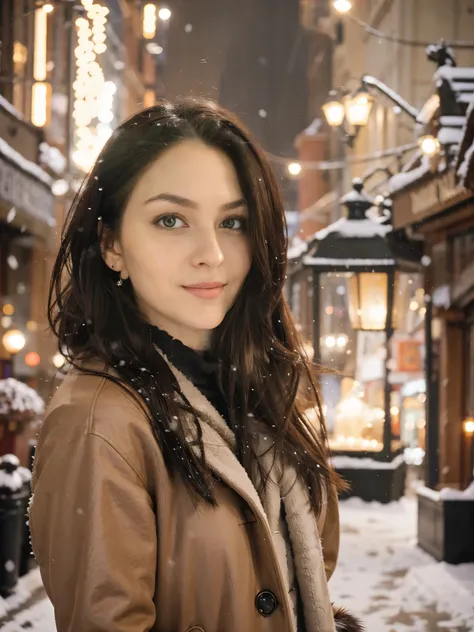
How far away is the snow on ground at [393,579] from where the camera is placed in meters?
3.56

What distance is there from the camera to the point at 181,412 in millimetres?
1583

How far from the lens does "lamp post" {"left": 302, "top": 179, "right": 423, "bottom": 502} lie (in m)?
6.30

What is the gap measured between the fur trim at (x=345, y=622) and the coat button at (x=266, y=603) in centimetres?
55

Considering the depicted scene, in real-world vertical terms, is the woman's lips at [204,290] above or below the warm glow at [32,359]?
above

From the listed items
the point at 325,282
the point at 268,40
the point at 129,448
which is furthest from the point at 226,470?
the point at 325,282

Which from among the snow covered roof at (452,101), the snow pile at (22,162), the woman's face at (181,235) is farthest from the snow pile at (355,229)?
the woman's face at (181,235)

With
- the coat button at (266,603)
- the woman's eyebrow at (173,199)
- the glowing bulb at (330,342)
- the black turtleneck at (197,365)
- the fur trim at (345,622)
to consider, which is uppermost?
the woman's eyebrow at (173,199)

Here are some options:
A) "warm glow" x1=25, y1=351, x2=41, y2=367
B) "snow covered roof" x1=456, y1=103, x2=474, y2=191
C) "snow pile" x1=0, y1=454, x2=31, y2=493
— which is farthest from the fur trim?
"warm glow" x1=25, y1=351, x2=41, y2=367

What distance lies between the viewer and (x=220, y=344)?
1.90 meters

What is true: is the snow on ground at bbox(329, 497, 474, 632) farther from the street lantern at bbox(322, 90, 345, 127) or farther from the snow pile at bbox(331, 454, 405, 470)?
the street lantern at bbox(322, 90, 345, 127)

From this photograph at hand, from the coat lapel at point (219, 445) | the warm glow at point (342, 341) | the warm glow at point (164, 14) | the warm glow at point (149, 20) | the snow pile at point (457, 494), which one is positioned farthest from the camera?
the warm glow at point (342, 341)

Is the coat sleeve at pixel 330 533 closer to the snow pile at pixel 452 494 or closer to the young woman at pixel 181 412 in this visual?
the young woman at pixel 181 412

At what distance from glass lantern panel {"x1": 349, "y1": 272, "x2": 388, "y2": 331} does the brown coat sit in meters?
5.05

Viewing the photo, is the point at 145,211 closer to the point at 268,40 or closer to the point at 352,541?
the point at 268,40
